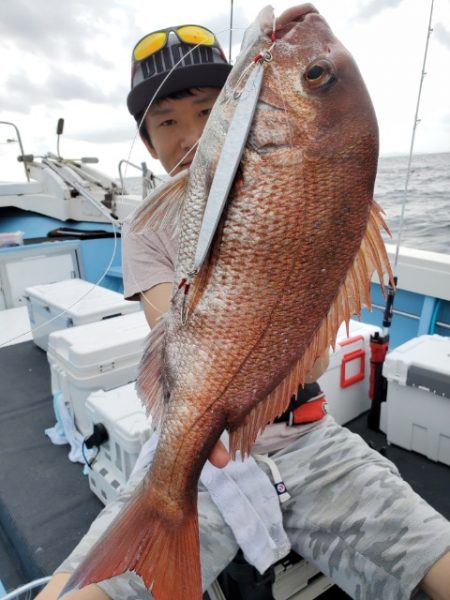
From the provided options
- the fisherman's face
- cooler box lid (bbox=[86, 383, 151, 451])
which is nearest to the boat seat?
cooler box lid (bbox=[86, 383, 151, 451])

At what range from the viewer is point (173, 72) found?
4.61ft

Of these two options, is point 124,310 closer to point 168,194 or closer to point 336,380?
point 336,380

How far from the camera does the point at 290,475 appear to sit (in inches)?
65.4

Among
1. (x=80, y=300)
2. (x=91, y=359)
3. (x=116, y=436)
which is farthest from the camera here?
(x=80, y=300)

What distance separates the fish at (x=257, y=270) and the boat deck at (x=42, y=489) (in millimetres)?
1271

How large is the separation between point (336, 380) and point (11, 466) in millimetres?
2105

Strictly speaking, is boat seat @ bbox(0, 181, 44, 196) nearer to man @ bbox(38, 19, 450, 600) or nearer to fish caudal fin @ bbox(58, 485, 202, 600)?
man @ bbox(38, 19, 450, 600)

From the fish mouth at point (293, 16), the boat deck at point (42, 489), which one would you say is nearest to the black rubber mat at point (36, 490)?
the boat deck at point (42, 489)

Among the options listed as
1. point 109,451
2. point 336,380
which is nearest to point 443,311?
point 336,380

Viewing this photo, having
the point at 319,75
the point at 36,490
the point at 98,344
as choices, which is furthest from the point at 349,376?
the point at 319,75

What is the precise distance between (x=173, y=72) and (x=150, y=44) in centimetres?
19

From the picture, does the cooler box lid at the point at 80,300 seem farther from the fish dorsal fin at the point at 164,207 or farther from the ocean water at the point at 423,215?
the ocean water at the point at 423,215

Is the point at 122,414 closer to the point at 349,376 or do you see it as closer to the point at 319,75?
the point at 349,376

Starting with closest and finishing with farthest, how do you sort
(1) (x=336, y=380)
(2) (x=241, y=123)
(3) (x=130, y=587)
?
1. (2) (x=241, y=123)
2. (3) (x=130, y=587)
3. (1) (x=336, y=380)
